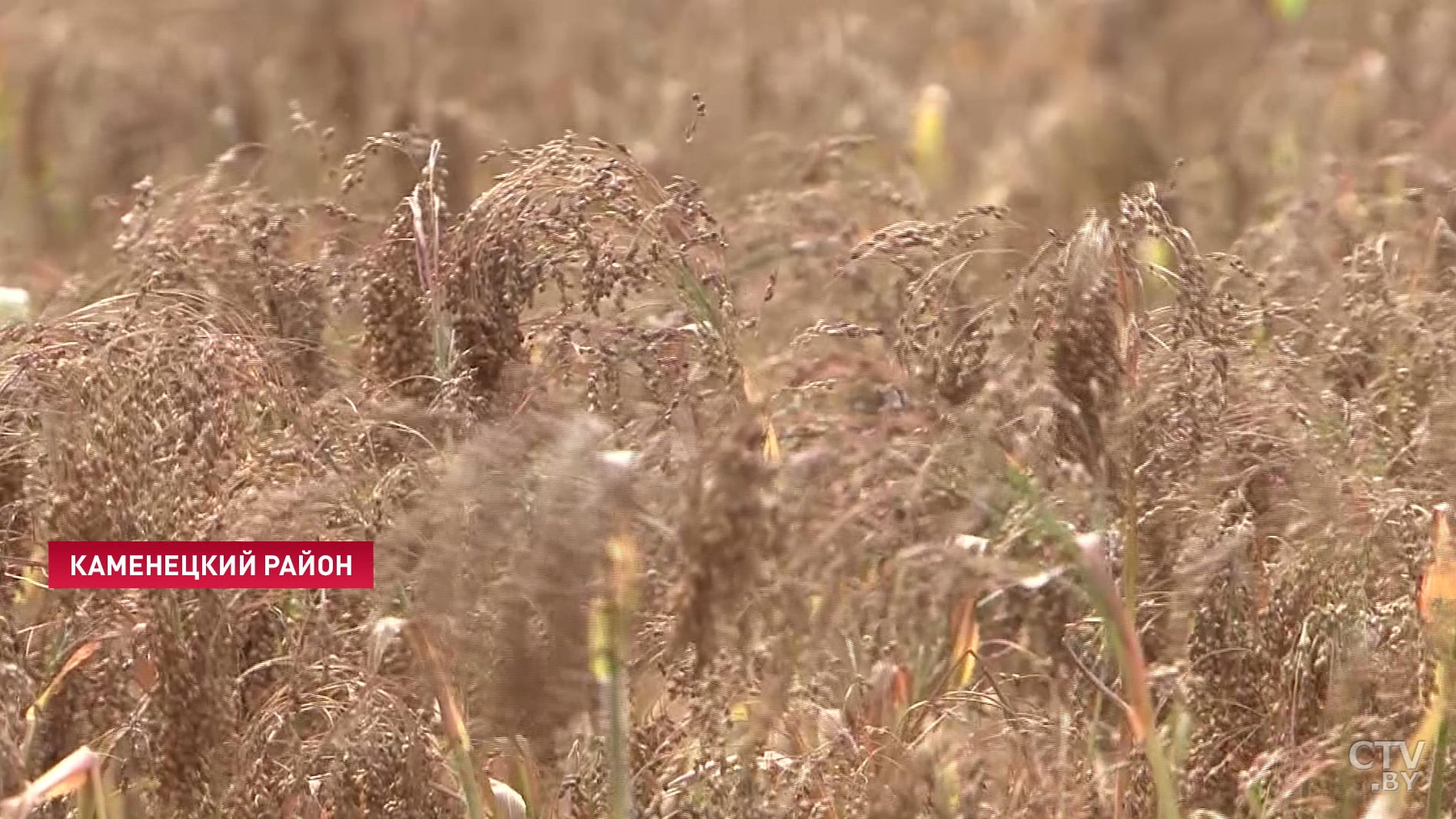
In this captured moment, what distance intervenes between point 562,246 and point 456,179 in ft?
8.31

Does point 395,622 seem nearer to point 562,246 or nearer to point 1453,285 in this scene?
point 562,246

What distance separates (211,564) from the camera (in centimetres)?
242

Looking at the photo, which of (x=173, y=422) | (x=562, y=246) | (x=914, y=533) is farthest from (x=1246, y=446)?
(x=173, y=422)

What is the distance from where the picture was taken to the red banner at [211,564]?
2.42 meters

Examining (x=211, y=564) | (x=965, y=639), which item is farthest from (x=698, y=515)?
(x=965, y=639)

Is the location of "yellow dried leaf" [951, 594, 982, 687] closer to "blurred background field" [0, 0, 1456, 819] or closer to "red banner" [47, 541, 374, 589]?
"blurred background field" [0, 0, 1456, 819]

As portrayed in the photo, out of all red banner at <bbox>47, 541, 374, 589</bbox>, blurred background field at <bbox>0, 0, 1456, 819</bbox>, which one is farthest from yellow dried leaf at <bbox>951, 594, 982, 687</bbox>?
red banner at <bbox>47, 541, 374, 589</bbox>

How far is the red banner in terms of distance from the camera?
7.94 feet

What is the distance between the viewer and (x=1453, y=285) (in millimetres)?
3311

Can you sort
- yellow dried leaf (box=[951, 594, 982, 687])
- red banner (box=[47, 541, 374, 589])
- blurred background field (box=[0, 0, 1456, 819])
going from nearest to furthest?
blurred background field (box=[0, 0, 1456, 819]) → red banner (box=[47, 541, 374, 589]) → yellow dried leaf (box=[951, 594, 982, 687])

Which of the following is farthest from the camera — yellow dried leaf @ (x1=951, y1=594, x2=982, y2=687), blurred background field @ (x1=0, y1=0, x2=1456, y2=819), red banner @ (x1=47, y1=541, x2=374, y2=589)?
yellow dried leaf @ (x1=951, y1=594, x2=982, y2=687)

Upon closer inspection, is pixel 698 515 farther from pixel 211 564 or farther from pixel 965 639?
pixel 965 639

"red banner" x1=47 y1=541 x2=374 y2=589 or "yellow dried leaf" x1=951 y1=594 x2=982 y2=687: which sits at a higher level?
"red banner" x1=47 y1=541 x2=374 y2=589

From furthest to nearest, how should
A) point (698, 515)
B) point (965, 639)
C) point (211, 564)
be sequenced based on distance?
point (965, 639), point (211, 564), point (698, 515)
